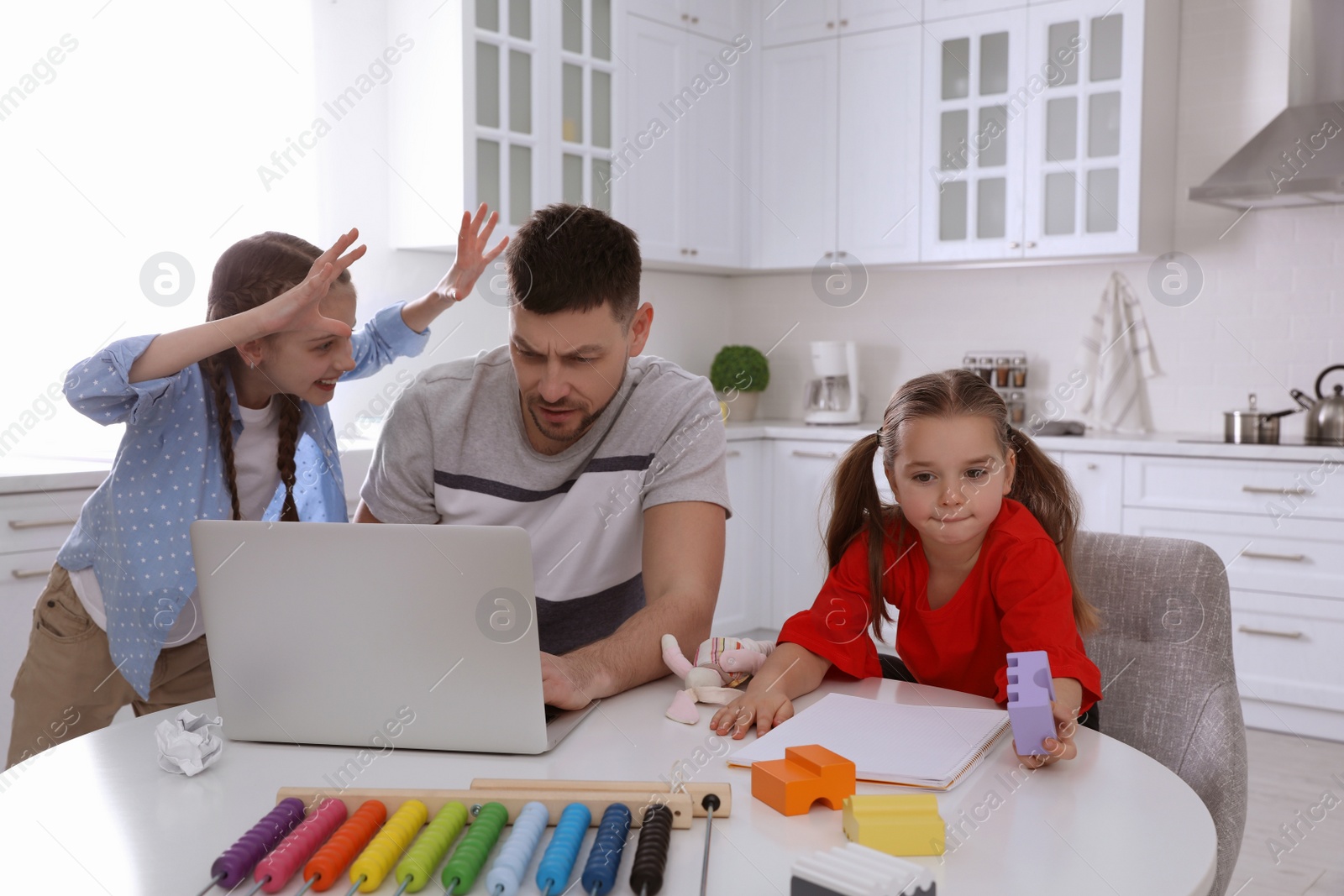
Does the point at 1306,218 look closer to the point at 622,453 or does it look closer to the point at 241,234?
the point at 622,453

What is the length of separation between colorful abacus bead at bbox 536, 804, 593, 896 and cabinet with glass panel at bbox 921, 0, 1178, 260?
333 cm

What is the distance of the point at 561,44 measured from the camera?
3729 millimetres

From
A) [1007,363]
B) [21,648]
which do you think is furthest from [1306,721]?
[21,648]

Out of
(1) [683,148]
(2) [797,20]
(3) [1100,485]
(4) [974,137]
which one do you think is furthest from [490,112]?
(3) [1100,485]

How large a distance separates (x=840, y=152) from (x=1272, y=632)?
2.25m

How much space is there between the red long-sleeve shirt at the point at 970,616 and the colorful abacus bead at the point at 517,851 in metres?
0.53

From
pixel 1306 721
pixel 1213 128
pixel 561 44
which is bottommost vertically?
pixel 1306 721

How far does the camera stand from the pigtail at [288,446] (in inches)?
68.5

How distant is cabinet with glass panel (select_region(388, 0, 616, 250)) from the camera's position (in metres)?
3.46

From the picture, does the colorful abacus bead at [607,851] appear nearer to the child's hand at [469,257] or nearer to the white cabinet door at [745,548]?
the child's hand at [469,257]

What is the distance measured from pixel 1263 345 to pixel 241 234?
330 cm

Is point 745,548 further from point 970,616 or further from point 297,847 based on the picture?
point 297,847

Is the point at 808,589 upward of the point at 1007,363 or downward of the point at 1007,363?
downward

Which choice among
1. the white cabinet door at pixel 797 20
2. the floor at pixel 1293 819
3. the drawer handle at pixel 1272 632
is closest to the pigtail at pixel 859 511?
the floor at pixel 1293 819
